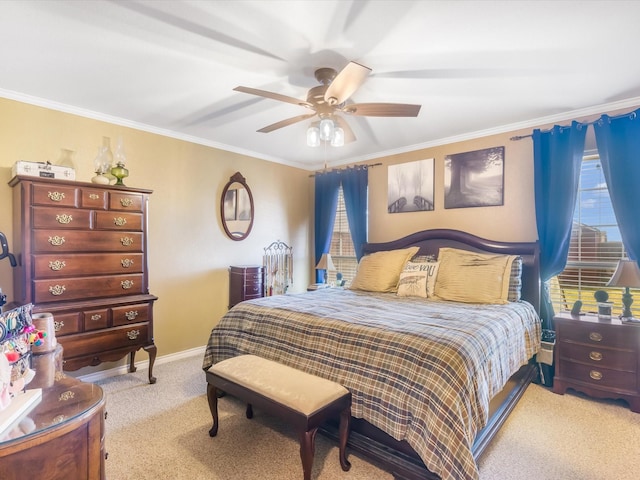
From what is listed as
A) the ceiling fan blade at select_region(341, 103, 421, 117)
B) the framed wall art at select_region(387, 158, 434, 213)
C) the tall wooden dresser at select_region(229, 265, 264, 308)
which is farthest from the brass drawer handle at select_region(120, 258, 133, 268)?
the framed wall art at select_region(387, 158, 434, 213)

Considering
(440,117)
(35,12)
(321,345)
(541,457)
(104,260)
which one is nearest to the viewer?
(35,12)

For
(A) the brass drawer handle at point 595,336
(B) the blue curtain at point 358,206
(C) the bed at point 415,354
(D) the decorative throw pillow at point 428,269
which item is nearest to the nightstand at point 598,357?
Answer: (A) the brass drawer handle at point 595,336

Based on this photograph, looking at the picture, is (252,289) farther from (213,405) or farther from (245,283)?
(213,405)

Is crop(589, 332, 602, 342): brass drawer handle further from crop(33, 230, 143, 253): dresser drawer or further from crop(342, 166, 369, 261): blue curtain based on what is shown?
crop(33, 230, 143, 253): dresser drawer

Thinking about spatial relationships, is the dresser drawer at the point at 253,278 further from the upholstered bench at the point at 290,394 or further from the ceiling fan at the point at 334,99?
the ceiling fan at the point at 334,99

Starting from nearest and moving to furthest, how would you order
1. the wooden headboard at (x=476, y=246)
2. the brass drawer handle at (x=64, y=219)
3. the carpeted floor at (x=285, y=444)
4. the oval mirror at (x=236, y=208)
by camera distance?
the carpeted floor at (x=285, y=444) < the brass drawer handle at (x=64, y=219) < the wooden headboard at (x=476, y=246) < the oval mirror at (x=236, y=208)

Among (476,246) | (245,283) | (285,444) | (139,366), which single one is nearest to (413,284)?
(476,246)

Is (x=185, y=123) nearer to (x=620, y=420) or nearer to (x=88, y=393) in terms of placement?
(x=88, y=393)

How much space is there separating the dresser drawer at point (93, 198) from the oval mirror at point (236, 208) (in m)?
1.46

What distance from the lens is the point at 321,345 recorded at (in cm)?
221

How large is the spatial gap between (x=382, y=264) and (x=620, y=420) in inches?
89.3

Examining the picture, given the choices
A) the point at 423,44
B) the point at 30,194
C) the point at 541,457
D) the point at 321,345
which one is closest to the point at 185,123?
the point at 30,194

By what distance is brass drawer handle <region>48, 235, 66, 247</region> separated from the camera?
2.65 m

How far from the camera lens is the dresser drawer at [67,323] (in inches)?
102
